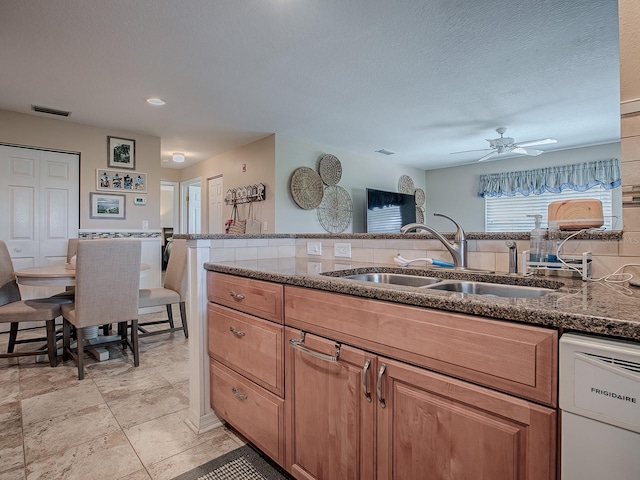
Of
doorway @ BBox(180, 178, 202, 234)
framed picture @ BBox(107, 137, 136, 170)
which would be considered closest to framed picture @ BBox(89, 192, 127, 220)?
framed picture @ BBox(107, 137, 136, 170)

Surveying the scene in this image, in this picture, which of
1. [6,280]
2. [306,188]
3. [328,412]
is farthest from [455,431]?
[306,188]

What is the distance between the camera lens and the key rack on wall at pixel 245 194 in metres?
4.63

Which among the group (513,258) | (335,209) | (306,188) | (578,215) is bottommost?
(513,258)

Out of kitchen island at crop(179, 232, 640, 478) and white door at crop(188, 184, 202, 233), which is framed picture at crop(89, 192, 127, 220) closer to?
white door at crop(188, 184, 202, 233)

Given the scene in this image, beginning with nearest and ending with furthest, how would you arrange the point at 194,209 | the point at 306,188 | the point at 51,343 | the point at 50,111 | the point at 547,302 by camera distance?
1. the point at 547,302
2. the point at 51,343
3. the point at 50,111
4. the point at 306,188
5. the point at 194,209

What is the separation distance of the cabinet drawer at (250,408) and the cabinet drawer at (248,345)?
0.05 metres

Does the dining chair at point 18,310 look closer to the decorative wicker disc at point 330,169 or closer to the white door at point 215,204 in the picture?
→ the white door at point 215,204

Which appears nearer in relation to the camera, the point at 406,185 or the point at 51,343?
the point at 51,343

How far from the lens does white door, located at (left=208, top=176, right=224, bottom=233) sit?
5.68 meters

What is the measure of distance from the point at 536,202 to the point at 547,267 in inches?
221

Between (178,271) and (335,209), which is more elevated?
(335,209)

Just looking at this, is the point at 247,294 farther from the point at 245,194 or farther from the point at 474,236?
the point at 245,194

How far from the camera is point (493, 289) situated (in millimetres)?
1228

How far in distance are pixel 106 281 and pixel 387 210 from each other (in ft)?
14.6
